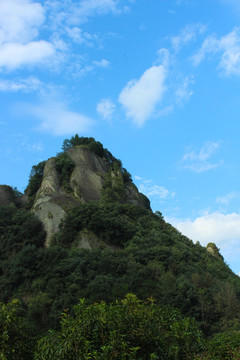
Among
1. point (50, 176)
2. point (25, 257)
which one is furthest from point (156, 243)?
point (50, 176)

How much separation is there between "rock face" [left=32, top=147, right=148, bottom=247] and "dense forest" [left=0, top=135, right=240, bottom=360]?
101 centimetres

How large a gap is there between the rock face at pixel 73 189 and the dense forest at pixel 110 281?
3.32 feet

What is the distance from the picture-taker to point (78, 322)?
11.1 metres

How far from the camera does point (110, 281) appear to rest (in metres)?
42.0

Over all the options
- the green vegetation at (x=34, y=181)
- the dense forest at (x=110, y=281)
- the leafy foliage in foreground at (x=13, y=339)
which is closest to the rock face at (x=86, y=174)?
the dense forest at (x=110, y=281)

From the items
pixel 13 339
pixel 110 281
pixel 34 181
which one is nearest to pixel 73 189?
pixel 34 181

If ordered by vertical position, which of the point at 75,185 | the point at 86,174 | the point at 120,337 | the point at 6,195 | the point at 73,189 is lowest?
the point at 120,337

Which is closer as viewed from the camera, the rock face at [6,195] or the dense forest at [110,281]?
the dense forest at [110,281]

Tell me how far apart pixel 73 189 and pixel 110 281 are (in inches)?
941

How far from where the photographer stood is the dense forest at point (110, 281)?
11.4m

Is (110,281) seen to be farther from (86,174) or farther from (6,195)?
(6,195)

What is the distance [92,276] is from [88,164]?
28171 millimetres

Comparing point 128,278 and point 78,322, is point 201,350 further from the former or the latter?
point 128,278

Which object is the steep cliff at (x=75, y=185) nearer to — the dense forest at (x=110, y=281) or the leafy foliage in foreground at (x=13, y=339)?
the dense forest at (x=110, y=281)
